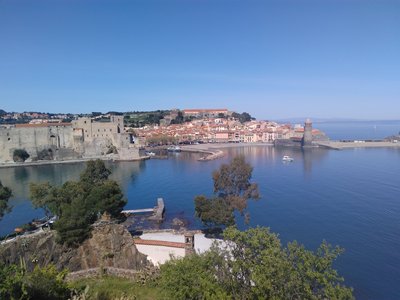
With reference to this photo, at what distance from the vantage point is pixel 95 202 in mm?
13078

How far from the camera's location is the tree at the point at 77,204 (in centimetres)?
1041

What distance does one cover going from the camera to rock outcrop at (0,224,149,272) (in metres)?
10.2

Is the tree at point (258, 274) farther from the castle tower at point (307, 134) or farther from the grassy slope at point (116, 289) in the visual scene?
the castle tower at point (307, 134)

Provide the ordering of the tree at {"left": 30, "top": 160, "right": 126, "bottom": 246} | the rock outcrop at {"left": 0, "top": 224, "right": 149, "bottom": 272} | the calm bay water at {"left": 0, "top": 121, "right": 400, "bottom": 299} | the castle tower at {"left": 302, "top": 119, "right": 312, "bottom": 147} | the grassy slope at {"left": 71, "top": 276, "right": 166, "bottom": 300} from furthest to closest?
the castle tower at {"left": 302, "top": 119, "right": 312, "bottom": 147}, the calm bay water at {"left": 0, "top": 121, "right": 400, "bottom": 299}, the tree at {"left": 30, "top": 160, "right": 126, "bottom": 246}, the rock outcrop at {"left": 0, "top": 224, "right": 149, "bottom": 272}, the grassy slope at {"left": 71, "top": 276, "right": 166, "bottom": 300}

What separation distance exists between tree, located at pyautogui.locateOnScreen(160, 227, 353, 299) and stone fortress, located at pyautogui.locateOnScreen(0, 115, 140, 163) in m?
34.4

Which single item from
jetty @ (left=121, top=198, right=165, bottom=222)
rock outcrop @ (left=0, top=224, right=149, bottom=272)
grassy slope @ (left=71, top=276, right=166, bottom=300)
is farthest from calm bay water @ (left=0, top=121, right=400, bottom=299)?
grassy slope @ (left=71, top=276, right=166, bottom=300)

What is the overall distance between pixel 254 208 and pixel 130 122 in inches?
2304

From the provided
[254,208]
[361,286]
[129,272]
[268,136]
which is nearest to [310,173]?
[254,208]

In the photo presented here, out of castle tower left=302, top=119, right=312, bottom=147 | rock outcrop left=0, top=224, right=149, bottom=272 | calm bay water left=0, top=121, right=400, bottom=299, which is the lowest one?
calm bay water left=0, top=121, right=400, bottom=299

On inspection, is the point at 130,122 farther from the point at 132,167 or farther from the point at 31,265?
the point at 31,265

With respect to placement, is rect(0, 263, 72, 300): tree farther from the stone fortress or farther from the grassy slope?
the stone fortress

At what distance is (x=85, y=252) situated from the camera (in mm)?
10523

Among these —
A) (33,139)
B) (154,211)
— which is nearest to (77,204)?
(154,211)

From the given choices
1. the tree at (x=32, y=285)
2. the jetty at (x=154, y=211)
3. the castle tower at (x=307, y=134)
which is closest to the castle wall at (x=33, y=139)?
the jetty at (x=154, y=211)
